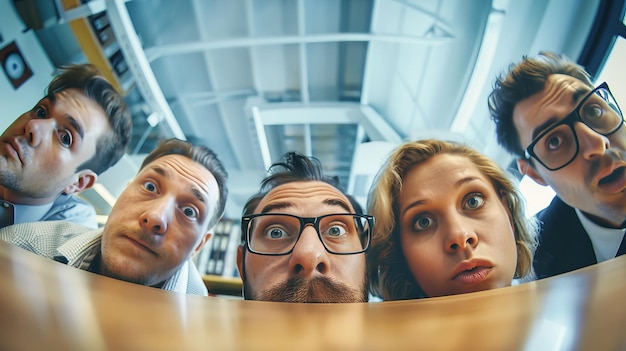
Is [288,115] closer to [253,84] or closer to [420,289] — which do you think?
[253,84]

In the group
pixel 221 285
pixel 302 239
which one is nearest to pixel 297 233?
pixel 302 239

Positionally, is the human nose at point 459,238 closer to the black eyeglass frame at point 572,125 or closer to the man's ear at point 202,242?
the black eyeglass frame at point 572,125

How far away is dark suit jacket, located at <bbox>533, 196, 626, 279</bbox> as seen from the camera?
382 mm

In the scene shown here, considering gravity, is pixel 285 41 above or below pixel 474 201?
above

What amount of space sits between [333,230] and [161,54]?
0.68 feet

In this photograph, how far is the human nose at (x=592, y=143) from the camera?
36cm

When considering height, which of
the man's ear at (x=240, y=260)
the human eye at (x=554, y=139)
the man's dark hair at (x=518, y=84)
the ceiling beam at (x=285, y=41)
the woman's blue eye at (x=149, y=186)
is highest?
the ceiling beam at (x=285, y=41)

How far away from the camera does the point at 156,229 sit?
40cm

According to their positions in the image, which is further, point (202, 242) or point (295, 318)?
point (202, 242)

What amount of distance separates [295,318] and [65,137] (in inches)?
10.7

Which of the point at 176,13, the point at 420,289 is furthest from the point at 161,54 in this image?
the point at 420,289

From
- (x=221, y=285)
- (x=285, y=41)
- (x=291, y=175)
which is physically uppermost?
(x=285, y=41)

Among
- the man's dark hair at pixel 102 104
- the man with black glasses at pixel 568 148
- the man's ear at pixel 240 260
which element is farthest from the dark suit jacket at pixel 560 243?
the man's dark hair at pixel 102 104

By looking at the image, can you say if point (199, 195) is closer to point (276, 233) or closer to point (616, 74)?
point (276, 233)
